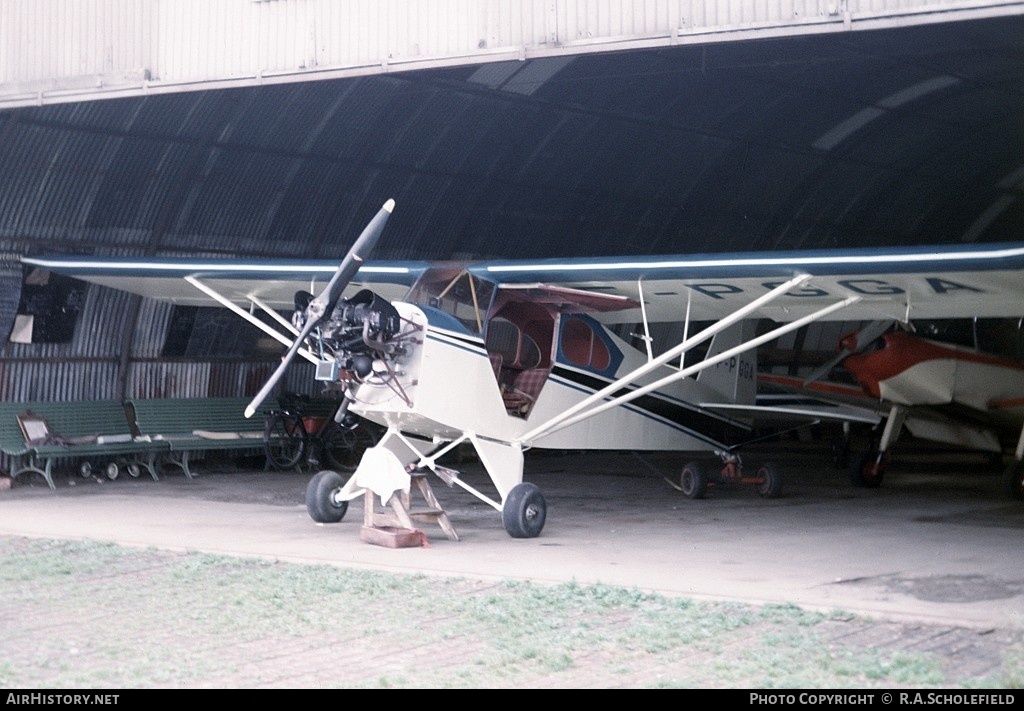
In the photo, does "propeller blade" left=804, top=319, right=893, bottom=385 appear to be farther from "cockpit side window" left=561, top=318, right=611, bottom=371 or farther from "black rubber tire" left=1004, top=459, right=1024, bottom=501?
"cockpit side window" left=561, top=318, right=611, bottom=371

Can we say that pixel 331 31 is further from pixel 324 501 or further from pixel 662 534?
pixel 662 534

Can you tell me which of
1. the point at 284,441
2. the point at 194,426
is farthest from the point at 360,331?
the point at 284,441

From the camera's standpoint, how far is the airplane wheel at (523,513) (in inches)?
408

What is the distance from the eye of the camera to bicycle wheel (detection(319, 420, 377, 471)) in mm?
17016

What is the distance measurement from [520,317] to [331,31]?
3.42 metres

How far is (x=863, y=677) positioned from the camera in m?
5.47

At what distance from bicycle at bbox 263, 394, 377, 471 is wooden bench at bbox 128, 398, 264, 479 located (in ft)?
0.84

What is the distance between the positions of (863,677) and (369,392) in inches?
214

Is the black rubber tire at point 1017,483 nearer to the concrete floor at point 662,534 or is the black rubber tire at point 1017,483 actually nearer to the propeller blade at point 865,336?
the concrete floor at point 662,534

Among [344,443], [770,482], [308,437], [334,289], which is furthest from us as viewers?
[344,443]

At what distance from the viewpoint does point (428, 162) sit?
1716cm

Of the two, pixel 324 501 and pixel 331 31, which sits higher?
pixel 331 31

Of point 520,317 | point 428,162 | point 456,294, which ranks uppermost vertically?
point 428,162

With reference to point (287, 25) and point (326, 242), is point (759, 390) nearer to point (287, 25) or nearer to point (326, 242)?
point (326, 242)
